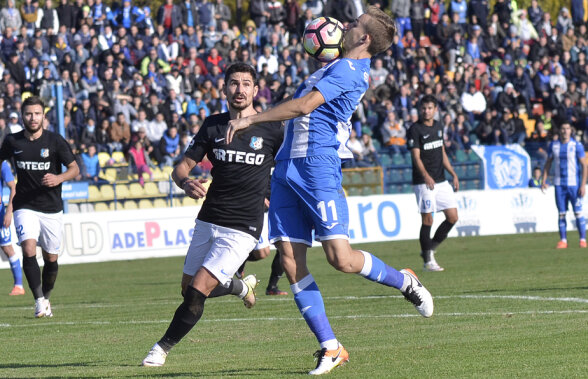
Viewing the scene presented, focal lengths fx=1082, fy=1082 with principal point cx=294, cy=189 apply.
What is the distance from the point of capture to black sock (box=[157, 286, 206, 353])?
779cm

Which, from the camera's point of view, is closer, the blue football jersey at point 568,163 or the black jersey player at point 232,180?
the black jersey player at point 232,180

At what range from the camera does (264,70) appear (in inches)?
1220

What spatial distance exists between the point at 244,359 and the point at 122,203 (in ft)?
56.7

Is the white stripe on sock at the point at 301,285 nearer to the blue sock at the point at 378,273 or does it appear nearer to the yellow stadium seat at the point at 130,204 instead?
the blue sock at the point at 378,273

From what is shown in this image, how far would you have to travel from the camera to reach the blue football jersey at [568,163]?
21453 mm

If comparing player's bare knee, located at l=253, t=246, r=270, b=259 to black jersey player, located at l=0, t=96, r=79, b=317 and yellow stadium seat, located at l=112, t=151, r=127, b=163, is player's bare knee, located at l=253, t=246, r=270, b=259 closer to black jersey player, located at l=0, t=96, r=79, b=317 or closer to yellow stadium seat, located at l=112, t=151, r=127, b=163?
black jersey player, located at l=0, t=96, r=79, b=317

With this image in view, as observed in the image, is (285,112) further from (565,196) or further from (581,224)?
(581,224)

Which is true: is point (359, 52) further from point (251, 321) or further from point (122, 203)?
point (122, 203)

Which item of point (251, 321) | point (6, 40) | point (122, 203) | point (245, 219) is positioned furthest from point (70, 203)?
point (245, 219)

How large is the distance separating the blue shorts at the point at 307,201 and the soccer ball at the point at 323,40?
999 millimetres

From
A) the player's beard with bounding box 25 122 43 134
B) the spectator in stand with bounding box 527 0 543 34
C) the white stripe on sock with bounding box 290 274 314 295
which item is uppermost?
the spectator in stand with bounding box 527 0 543 34

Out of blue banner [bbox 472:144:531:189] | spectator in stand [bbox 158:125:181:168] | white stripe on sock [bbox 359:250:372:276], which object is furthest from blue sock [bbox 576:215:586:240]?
white stripe on sock [bbox 359:250:372:276]

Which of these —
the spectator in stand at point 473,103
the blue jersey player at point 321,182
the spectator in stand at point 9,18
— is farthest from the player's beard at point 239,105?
the spectator in stand at point 473,103

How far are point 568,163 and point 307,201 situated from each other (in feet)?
49.3
